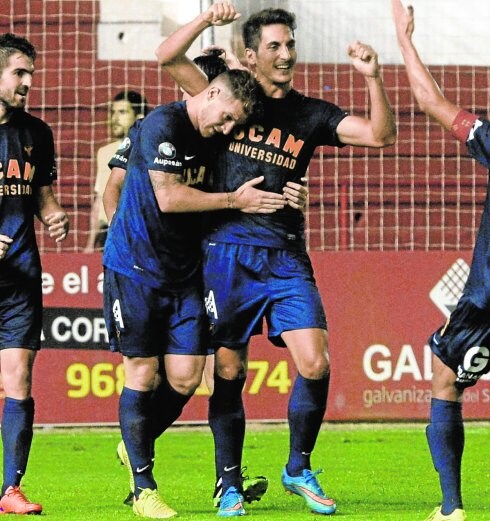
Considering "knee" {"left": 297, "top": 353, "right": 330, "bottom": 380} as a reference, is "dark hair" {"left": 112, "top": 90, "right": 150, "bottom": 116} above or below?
above

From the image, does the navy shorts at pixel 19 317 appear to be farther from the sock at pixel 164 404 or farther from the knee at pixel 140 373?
the sock at pixel 164 404

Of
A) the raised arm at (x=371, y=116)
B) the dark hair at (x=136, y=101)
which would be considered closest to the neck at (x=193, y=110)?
the raised arm at (x=371, y=116)

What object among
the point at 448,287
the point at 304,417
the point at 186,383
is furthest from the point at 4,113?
the point at 448,287

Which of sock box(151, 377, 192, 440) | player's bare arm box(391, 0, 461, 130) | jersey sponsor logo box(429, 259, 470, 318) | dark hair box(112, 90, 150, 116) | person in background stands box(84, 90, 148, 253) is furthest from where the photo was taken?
dark hair box(112, 90, 150, 116)

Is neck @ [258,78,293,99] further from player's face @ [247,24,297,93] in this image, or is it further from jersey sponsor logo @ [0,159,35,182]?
jersey sponsor logo @ [0,159,35,182]

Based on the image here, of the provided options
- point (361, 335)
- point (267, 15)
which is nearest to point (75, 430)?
point (361, 335)

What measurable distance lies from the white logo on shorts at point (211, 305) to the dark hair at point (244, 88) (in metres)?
0.88

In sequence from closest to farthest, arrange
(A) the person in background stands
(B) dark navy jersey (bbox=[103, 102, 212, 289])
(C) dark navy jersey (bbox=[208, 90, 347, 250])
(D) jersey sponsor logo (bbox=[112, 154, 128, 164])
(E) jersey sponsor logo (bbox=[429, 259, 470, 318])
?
Answer: (B) dark navy jersey (bbox=[103, 102, 212, 289]), (C) dark navy jersey (bbox=[208, 90, 347, 250]), (D) jersey sponsor logo (bbox=[112, 154, 128, 164]), (E) jersey sponsor logo (bbox=[429, 259, 470, 318]), (A) the person in background stands

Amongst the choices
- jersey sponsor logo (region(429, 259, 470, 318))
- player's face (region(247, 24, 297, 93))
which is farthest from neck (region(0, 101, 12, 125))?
jersey sponsor logo (region(429, 259, 470, 318))

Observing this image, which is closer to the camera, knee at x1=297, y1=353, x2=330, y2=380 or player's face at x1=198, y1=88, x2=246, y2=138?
player's face at x1=198, y1=88, x2=246, y2=138

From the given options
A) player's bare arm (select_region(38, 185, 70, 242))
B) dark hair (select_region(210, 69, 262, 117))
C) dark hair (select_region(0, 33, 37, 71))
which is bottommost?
player's bare arm (select_region(38, 185, 70, 242))

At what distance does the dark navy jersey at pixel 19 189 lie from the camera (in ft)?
23.1

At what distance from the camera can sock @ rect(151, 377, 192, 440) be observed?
23.5 feet

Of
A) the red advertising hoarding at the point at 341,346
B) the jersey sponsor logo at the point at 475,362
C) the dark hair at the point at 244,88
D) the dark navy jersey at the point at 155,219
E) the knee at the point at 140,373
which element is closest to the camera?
the jersey sponsor logo at the point at 475,362
